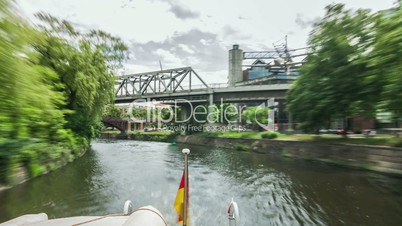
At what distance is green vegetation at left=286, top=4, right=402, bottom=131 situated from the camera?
798 inches

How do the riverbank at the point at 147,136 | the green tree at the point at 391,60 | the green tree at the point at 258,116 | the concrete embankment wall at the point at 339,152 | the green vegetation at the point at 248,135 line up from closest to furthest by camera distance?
1. the green tree at the point at 391,60
2. the concrete embankment wall at the point at 339,152
3. the green vegetation at the point at 248,135
4. the green tree at the point at 258,116
5. the riverbank at the point at 147,136

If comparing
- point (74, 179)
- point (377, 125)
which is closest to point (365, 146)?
point (377, 125)

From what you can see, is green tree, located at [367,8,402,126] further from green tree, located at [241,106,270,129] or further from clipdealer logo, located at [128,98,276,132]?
clipdealer logo, located at [128,98,276,132]

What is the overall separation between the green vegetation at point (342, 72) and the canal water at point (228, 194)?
607cm

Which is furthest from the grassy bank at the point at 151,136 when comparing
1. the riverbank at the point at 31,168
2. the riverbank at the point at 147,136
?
the riverbank at the point at 31,168

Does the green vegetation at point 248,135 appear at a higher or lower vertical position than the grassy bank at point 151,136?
higher

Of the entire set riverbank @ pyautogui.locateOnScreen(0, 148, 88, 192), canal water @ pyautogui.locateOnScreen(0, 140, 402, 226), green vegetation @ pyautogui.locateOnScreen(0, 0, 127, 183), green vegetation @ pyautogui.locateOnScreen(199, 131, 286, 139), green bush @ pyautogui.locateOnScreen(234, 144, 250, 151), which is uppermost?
green vegetation @ pyautogui.locateOnScreen(0, 0, 127, 183)

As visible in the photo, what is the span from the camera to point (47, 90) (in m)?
4.29

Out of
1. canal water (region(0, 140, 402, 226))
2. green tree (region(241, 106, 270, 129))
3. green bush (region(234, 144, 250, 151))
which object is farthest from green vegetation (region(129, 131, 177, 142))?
canal water (region(0, 140, 402, 226))

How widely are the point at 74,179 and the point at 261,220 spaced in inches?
490

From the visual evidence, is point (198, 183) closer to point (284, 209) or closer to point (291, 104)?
point (284, 209)

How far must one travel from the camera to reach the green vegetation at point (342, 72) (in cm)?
2028

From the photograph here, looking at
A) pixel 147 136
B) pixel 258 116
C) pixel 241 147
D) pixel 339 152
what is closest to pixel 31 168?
pixel 339 152

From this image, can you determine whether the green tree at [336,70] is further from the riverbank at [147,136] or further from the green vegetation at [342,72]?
the riverbank at [147,136]
